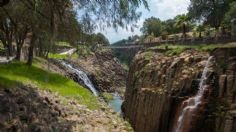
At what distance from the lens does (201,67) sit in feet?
85.4

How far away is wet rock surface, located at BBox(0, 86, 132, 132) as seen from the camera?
14.1 metres

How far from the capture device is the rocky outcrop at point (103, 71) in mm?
61125

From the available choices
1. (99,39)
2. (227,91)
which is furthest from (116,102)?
(99,39)

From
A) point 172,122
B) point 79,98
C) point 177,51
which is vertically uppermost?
point 177,51

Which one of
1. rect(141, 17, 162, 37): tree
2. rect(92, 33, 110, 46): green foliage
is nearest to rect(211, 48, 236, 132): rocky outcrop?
rect(92, 33, 110, 46): green foliage

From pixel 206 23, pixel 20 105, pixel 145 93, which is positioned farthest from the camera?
pixel 206 23

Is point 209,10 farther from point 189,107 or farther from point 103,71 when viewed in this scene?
point 189,107

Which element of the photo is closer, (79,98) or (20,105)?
(20,105)

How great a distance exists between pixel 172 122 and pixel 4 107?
1378 cm

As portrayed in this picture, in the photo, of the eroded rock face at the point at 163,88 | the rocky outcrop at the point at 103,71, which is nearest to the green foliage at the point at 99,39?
the eroded rock face at the point at 163,88

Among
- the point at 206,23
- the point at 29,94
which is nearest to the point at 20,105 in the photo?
the point at 29,94

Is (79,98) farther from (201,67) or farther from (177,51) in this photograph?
(177,51)

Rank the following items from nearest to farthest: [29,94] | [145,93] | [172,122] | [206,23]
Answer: [29,94]
[172,122]
[145,93]
[206,23]

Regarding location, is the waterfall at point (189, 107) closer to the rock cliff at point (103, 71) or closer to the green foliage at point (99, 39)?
the green foliage at point (99, 39)
